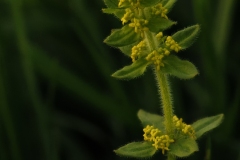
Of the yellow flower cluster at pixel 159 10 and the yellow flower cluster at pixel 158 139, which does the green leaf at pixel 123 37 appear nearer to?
the yellow flower cluster at pixel 159 10

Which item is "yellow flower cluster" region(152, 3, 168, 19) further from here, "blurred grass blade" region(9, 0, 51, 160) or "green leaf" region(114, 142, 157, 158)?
"blurred grass blade" region(9, 0, 51, 160)

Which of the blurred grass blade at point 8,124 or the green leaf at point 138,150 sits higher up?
the blurred grass blade at point 8,124

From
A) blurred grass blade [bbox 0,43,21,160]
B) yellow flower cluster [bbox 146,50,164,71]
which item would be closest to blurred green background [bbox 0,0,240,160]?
blurred grass blade [bbox 0,43,21,160]

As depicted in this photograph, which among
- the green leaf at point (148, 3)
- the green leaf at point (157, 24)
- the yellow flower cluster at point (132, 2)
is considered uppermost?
the yellow flower cluster at point (132, 2)

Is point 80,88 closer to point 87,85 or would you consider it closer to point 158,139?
point 87,85

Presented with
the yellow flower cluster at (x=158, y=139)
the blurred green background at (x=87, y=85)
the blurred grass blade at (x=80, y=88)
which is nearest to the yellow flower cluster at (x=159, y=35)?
the yellow flower cluster at (x=158, y=139)

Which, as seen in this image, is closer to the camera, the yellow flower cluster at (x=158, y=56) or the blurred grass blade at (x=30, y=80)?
the yellow flower cluster at (x=158, y=56)
